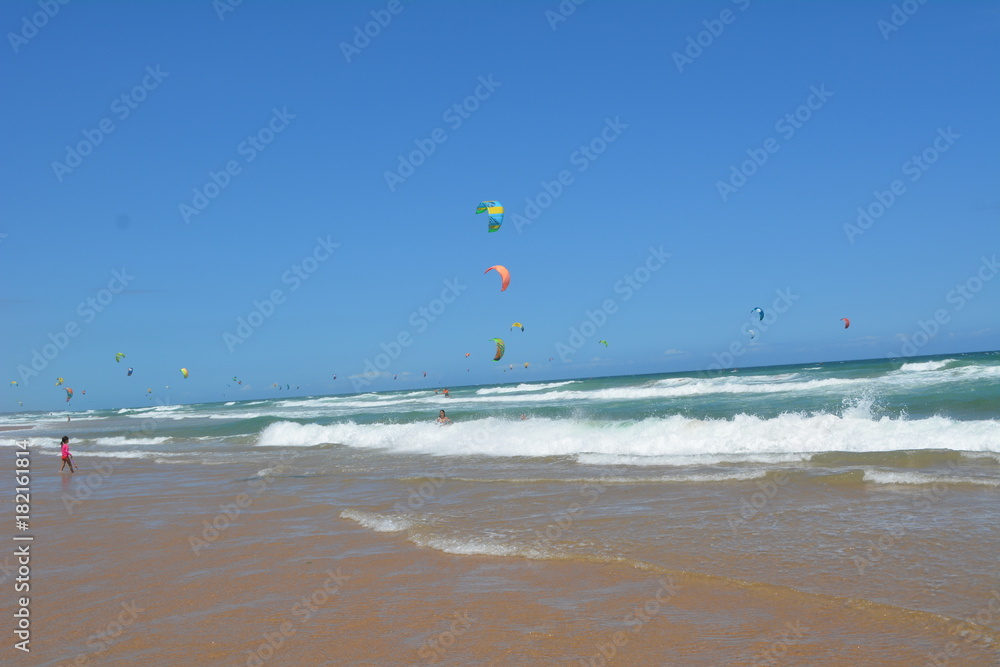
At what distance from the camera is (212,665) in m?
4.40

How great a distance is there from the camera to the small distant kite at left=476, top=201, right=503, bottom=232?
17.2 metres

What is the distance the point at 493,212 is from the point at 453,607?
13.1m

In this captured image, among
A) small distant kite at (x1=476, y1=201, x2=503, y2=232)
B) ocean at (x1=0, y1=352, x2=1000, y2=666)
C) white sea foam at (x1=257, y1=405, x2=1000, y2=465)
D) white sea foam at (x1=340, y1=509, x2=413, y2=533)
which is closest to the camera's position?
ocean at (x1=0, y1=352, x2=1000, y2=666)

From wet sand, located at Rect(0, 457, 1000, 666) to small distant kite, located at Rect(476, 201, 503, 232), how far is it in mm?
10580

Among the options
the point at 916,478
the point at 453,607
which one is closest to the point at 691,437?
the point at 916,478

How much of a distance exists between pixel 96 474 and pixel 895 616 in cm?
1663

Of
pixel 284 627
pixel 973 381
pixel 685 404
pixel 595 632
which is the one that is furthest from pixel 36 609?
pixel 973 381

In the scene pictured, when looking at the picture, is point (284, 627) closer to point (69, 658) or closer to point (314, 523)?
point (69, 658)

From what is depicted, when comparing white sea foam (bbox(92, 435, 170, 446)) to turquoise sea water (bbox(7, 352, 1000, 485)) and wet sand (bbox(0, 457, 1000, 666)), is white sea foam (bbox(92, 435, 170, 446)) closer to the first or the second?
turquoise sea water (bbox(7, 352, 1000, 485))

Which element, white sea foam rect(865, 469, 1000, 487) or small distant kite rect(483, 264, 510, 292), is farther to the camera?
small distant kite rect(483, 264, 510, 292)

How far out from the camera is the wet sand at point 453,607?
440 centimetres

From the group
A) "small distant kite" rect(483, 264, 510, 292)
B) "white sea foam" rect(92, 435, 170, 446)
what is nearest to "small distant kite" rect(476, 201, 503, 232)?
"small distant kite" rect(483, 264, 510, 292)

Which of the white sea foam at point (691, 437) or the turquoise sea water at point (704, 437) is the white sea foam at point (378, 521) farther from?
the white sea foam at point (691, 437)

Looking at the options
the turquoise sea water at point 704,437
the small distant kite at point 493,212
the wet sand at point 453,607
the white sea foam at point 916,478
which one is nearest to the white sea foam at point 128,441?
the turquoise sea water at point 704,437
